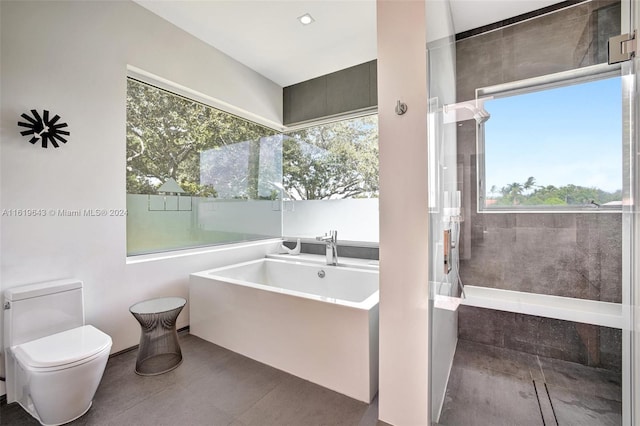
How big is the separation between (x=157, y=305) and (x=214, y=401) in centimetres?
100

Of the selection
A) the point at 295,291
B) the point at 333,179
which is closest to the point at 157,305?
the point at 295,291

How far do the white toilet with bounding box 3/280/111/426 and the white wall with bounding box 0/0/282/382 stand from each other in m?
0.17

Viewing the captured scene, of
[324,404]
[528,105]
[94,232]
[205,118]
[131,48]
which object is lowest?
[324,404]

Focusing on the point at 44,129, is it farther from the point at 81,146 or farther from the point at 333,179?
the point at 333,179

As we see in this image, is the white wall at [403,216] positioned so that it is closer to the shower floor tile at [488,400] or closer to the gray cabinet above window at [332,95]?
the shower floor tile at [488,400]

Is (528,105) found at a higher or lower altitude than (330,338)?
higher

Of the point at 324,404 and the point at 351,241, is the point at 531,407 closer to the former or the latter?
the point at 324,404

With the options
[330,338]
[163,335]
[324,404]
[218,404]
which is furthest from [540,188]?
[163,335]

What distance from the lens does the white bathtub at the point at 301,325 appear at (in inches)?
72.1

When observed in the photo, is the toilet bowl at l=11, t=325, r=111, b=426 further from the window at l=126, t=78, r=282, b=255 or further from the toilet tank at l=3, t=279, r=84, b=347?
the window at l=126, t=78, r=282, b=255

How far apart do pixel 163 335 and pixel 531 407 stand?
2.63 m

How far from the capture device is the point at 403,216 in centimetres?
155

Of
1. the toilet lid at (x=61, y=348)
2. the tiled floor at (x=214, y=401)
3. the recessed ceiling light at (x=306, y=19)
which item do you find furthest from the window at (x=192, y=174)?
the recessed ceiling light at (x=306, y=19)

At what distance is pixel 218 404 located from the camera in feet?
5.83
